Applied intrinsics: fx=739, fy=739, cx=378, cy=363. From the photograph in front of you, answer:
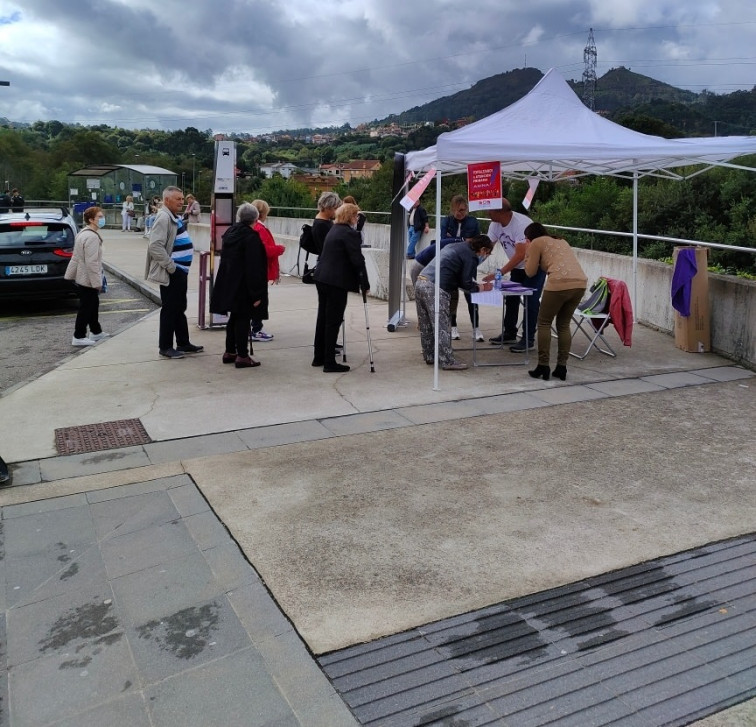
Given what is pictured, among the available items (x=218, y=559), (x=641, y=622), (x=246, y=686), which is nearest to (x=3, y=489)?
(x=218, y=559)

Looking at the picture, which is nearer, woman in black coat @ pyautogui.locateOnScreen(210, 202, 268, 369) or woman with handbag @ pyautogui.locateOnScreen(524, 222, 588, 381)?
woman with handbag @ pyautogui.locateOnScreen(524, 222, 588, 381)

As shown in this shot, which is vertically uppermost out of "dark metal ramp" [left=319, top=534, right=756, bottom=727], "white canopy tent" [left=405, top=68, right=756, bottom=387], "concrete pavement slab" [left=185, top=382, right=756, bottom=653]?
"white canopy tent" [left=405, top=68, right=756, bottom=387]

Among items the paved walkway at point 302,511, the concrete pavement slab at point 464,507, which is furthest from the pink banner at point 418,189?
the concrete pavement slab at point 464,507

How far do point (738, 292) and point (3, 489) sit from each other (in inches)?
295

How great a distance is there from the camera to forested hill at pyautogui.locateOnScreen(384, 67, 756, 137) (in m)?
27.1

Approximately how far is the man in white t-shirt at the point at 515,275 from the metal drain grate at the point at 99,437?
14.5 ft

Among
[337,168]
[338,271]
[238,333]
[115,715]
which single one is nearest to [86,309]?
[238,333]

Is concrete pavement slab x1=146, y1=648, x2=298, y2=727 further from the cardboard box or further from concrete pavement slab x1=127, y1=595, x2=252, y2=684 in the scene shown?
the cardboard box

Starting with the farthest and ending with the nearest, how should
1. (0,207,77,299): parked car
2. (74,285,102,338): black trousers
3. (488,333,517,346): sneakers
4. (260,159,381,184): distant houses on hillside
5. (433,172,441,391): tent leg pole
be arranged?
(260,159,381,184): distant houses on hillside, (0,207,77,299): parked car, (488,333,517,346): sneakers, (74,285,102,338): black trousers, (433,172,441,391): tent leg pole

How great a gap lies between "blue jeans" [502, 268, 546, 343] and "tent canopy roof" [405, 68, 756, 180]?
4.47ft

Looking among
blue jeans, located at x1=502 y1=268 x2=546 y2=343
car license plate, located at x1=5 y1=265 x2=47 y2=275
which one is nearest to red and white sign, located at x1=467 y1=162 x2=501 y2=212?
blue jeans, located at x1=502 y1=268 x2=546 y2=343

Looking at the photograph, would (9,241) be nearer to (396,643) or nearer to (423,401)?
(423,401)

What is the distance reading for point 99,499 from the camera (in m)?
4.70

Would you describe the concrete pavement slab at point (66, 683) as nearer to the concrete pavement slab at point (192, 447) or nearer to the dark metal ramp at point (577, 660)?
the dark metal ramp at point (577, 660)
